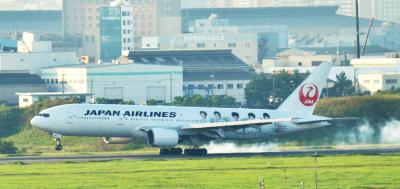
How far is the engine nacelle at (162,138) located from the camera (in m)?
85.1

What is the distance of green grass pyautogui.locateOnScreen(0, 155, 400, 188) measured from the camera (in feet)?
206

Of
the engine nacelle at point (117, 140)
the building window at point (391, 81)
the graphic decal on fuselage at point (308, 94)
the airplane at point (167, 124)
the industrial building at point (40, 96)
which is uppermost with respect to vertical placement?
the graphic decal on fuselage at point (308, 94)

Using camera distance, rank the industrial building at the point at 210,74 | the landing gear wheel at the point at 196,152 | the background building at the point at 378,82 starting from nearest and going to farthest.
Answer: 1. the landing gear wheel at the point at 196,152
2. the background building at the point at 378,82
3. the industrial building at the point at 210,74

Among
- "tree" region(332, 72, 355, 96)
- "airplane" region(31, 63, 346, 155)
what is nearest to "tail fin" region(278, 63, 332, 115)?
"airplane" region(31, 63, 346, 155)

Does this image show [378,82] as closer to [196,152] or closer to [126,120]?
[196,152]

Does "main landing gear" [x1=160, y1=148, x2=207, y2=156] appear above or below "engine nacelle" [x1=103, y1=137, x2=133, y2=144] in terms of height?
below

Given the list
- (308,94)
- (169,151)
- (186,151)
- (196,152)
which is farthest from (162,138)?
(308,94)

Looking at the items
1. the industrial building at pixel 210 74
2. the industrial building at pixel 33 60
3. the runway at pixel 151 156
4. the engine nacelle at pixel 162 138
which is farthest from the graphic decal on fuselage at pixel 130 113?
the industrial building at pixel 33 60

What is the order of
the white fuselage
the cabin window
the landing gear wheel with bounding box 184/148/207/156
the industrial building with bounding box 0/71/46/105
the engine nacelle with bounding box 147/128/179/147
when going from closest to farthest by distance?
the engine nacelle with bounding box 147/128/179/147 < the white fuselage < the landing gear wheel with bounding box 184/148/207/156 < the cabin window < the industrial building with bounding box 0/71/46/105

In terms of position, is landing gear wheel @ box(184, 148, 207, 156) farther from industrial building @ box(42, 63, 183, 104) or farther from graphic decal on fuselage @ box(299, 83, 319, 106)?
industrial building @ box(42, 63, 183, 104)

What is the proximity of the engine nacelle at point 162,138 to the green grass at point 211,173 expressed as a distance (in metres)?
6.76

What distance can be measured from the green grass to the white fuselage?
8.15 m

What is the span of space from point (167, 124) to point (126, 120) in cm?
245

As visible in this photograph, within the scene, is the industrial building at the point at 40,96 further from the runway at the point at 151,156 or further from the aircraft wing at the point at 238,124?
the runway at the point at 151,156
